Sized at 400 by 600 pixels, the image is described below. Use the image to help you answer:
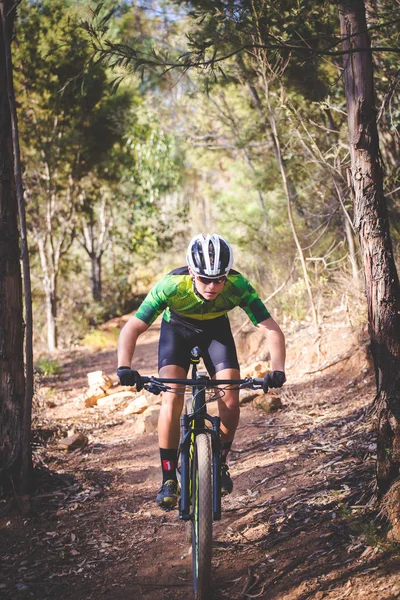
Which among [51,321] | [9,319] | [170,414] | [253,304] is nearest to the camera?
[170,414]

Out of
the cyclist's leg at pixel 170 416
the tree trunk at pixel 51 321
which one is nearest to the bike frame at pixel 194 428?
the cyclist's leg at pixel 170 416

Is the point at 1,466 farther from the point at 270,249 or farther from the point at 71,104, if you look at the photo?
the point at 71,104

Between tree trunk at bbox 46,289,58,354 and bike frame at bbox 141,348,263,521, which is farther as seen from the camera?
tree trunk at bbox 46,289,58,354

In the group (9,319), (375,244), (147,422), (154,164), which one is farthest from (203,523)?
(154,164)

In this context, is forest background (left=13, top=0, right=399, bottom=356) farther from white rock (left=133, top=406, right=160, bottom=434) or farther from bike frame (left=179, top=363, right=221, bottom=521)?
bike frame (left=179, top=363, right=221, bottom=521)

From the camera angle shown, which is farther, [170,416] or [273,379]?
[170,416]

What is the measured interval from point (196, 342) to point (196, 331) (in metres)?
0.09

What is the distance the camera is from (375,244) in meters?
3.60

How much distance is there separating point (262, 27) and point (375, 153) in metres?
1.24

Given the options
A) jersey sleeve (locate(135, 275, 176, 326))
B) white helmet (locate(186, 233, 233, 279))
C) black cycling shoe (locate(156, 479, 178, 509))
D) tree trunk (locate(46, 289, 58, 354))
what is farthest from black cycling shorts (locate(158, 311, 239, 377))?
tree trunk (locate(46, 289, 58, 354))

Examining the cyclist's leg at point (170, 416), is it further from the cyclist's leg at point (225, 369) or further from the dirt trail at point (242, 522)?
the dirt trail at point (242, 522)

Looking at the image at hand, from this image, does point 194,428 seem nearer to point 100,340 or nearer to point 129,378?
point 129,378

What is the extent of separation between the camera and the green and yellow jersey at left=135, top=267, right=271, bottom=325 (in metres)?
3.93

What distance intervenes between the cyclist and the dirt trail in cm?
50
